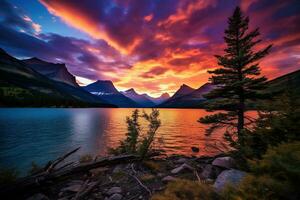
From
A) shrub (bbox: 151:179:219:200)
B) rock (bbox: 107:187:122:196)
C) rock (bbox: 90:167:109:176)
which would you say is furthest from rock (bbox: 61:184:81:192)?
shrub (bbox: 151:179:219:200)

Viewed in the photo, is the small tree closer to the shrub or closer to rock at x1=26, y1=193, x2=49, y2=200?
rock at x1=26, y1=193, x2=49, y2=200

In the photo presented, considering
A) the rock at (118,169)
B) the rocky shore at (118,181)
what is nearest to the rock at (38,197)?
the rocky shore at (118,181)

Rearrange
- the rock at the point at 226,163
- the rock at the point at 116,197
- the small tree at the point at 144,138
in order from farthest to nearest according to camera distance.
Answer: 1. the small tree at the point at 144,138
2. the rock at the point at 226,163
3. the rock at the point at 116,197

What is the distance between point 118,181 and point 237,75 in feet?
50.4

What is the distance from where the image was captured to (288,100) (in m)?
6.73

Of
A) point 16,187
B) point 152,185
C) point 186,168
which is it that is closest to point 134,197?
point 152,185

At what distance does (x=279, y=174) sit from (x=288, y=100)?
412 cm

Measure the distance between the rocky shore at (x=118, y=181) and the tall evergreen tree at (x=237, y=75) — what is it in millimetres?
8306

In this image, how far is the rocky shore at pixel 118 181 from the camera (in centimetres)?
716

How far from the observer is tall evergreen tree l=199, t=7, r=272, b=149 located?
54.2 feet

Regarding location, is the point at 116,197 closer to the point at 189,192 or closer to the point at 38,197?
the point at 38,197

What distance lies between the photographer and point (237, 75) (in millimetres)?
17500

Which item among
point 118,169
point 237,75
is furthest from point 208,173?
point 237,75

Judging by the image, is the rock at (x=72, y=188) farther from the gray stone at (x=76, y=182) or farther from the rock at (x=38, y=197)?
the rock at (x=38, y=197)
